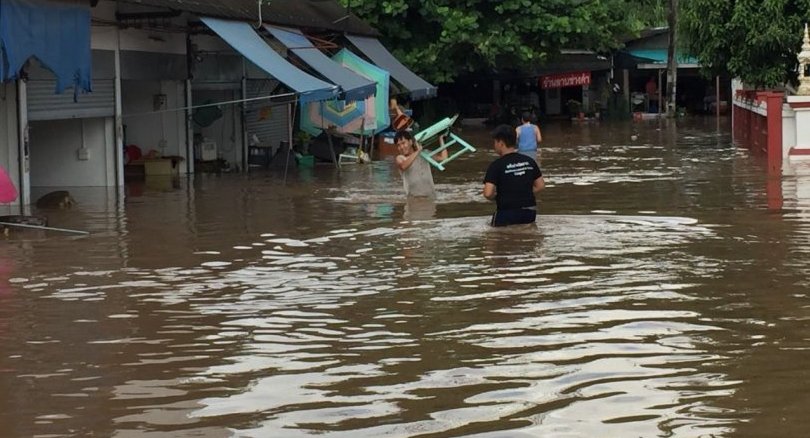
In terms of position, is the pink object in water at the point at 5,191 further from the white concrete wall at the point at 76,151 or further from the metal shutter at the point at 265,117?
the metal shutter at the point at 265,117

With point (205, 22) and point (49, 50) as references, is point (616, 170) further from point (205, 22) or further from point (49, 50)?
point (49, 50)

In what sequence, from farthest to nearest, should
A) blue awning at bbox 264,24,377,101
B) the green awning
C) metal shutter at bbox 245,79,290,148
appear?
1. the green awning
2. metal shutter at bbox 245,79,290,148
3. blue awning at bbox 264,24,377,101

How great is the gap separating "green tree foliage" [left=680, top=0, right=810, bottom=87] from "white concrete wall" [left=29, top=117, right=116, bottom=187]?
1665 centimetres

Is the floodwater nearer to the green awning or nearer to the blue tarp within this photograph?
the blue tarp

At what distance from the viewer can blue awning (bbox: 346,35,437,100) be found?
3203 centimetres

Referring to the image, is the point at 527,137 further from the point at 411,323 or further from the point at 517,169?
the point at 411,323

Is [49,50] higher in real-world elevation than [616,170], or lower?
higher

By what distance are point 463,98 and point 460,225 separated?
4355cm

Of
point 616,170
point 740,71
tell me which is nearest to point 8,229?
point 616,170

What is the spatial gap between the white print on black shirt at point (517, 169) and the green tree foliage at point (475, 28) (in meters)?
26.9

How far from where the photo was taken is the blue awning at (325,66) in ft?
82.6

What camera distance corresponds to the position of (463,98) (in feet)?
192

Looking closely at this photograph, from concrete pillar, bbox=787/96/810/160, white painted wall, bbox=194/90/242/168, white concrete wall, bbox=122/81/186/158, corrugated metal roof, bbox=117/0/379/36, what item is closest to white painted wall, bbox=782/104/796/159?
concrete pillar, bbox=787/96/810/160

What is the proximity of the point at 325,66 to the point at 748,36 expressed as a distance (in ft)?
38.3
